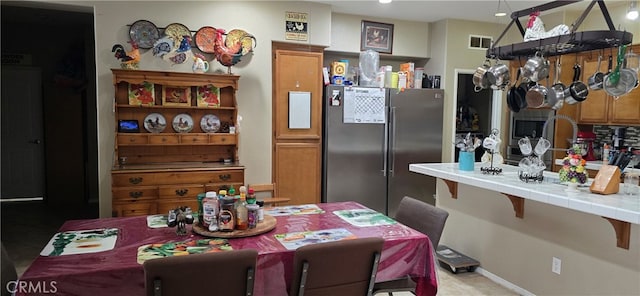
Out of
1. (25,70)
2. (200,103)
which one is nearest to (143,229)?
(200,103)

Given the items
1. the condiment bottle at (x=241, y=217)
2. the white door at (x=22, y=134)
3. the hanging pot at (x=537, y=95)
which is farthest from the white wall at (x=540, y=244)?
the white door at (x=22, y=134)

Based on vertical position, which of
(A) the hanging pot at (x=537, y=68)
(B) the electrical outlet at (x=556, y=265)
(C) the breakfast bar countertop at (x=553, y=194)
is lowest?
(B) the electrical outlet at (x=556, y=265)

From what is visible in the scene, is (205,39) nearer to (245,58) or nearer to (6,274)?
(245,58)

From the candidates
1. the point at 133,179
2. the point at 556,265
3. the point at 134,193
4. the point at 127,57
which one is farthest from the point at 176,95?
the point at 556,265

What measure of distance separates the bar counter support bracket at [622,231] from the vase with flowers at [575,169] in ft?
1.18

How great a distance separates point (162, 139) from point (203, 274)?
2700mm

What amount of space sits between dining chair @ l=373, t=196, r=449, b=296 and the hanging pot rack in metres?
1.24

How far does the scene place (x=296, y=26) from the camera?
14.9ft

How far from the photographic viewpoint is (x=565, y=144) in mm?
4895

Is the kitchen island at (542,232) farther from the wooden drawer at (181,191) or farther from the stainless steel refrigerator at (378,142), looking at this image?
the wooden drawer at (181,191)

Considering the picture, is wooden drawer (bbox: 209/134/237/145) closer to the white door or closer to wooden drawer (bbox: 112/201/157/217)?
wooden drawer (bbox: 112/201/157/217)

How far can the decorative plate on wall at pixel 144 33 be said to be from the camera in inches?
156

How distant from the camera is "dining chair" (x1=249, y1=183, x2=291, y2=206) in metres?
3.91

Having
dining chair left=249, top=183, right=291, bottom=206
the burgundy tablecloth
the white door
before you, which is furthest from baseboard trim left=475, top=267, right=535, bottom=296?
the white door
